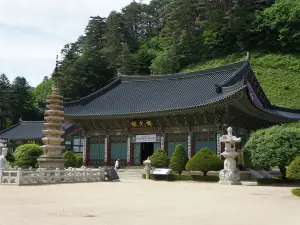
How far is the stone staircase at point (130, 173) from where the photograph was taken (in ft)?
110

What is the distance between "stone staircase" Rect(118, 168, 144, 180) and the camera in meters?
33.4

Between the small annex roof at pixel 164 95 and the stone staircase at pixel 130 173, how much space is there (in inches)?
189

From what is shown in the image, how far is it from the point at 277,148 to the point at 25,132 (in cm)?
4720

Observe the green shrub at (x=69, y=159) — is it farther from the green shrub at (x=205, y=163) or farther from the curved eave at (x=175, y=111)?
the green shrub at (x=205, y=163)

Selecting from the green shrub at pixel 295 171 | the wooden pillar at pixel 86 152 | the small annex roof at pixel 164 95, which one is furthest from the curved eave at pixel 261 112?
the wooden pillar at pixel 86 152

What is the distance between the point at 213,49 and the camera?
242ft

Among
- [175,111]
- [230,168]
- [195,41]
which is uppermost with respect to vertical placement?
[195,41]

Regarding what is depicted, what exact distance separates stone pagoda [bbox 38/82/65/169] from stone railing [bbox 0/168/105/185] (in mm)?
3188

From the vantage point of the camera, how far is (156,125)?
36344 mm

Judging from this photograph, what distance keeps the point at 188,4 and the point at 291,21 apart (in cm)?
2069

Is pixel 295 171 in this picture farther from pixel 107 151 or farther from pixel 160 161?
pixel 107 151

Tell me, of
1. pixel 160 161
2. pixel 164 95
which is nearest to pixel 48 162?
pixel 160 161

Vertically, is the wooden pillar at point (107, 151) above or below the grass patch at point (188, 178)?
above

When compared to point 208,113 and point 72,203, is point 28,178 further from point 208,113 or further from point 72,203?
point 208,113
